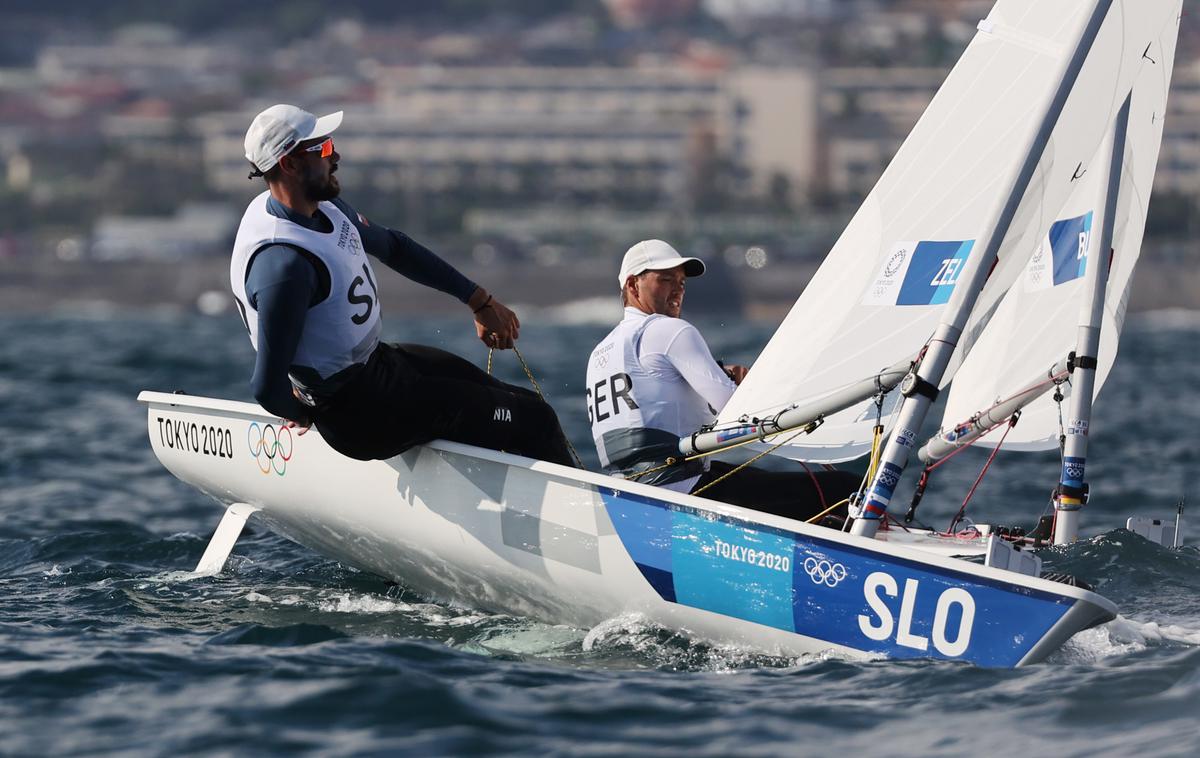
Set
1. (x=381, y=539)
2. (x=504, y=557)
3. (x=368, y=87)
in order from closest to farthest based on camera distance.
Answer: (x=504, y=557), (x=381, y=539), (x=368, y=87)

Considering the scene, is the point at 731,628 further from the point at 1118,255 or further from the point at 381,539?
the point at 1118,255

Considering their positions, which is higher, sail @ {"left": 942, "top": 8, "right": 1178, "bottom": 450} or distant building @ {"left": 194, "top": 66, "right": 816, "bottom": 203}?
distant building @ {"left": 194, "top": 66, "right": 816, "bottom": 203}

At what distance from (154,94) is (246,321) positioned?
8789 centimetres

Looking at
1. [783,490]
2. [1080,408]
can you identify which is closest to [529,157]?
[1080,408]

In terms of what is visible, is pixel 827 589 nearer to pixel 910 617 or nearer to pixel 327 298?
pixel 910 617

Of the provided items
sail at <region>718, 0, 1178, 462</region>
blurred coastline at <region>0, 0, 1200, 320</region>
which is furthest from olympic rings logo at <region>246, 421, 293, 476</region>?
blurred coastline at <region>0, 0, 1200, 320</region>

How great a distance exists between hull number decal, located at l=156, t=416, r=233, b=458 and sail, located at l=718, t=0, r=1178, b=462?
60.9 inches

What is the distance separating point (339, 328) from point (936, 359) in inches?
57.2

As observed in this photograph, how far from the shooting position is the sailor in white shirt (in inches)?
186

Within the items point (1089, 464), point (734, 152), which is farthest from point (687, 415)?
point (734, 152)

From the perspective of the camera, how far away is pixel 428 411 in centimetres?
470

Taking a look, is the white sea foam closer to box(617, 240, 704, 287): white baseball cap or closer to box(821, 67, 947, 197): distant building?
box(617, 240, 704, 287): white baseball cap

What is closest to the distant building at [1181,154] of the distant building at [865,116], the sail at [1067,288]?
the distant building at [865,116]

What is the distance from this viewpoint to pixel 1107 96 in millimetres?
4734
